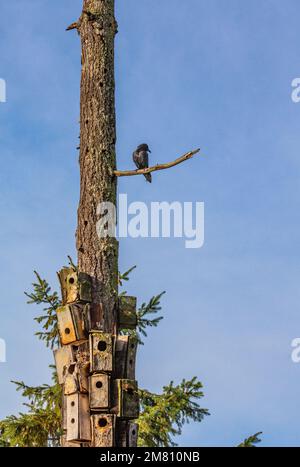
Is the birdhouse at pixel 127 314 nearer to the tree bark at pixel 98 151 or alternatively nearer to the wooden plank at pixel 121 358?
the tree bark at pixel 98 151

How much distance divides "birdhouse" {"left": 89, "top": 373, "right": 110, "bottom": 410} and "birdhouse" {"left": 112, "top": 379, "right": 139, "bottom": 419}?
124mm

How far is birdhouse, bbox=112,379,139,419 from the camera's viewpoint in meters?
10.1

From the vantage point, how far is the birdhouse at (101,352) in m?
10.2

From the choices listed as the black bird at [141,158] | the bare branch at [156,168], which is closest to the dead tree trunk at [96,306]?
the bare branch at [156,168]

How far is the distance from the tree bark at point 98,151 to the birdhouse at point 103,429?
1.12m

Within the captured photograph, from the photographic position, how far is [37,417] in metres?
11.5

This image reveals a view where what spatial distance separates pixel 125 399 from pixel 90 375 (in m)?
0.52

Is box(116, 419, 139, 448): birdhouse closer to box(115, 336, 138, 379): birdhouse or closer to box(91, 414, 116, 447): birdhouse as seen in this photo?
box(91, 414, 116, 447): birdhouse
